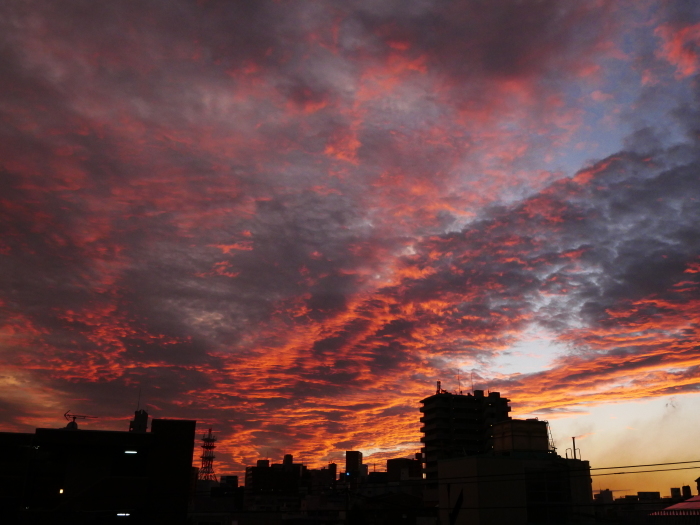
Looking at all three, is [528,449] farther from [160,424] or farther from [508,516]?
[160,424]

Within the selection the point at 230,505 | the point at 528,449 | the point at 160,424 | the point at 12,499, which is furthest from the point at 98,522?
the point at 230,505

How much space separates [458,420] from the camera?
192625mm

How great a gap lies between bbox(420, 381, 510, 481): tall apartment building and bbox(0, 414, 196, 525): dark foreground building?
460 feet

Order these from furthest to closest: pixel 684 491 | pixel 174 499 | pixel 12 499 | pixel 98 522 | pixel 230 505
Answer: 1. pixel 684 491
2. pixel 230 505
3. pixel 12 499
4. pixel 174 499
5. pixel 98 522

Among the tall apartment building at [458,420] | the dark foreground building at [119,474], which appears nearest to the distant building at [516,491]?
the dark foreground building at [119,474]

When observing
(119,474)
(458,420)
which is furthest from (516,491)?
(458,420)

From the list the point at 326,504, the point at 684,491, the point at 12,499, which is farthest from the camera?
the point at 326,504

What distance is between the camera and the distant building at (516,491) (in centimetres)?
7138

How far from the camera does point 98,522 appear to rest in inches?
2163

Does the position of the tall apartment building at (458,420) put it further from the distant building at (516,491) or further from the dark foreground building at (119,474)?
the dark foreground building at (119,474)

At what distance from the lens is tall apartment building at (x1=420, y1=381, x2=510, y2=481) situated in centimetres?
18938

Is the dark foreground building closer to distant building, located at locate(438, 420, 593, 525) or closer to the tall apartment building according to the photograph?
distant building, located at locate(438, 420, 593, 525)

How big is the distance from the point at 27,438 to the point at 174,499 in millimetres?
25288

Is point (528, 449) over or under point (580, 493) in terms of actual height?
over
